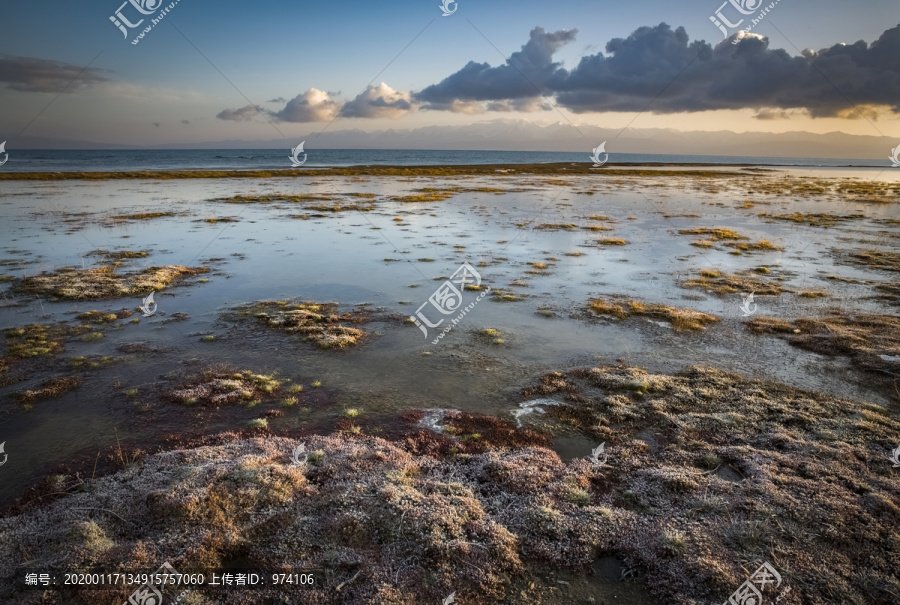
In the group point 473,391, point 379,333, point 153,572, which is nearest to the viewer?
point 153,572

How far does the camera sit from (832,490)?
10203 mm

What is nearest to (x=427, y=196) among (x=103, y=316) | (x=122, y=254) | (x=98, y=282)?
(x=122, y=254)

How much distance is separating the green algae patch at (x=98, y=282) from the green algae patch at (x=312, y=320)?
8034mm

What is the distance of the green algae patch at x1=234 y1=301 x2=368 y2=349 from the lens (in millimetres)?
19641

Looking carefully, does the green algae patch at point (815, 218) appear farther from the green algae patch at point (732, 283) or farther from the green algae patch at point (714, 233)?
the green algae patch at point (732, 283)

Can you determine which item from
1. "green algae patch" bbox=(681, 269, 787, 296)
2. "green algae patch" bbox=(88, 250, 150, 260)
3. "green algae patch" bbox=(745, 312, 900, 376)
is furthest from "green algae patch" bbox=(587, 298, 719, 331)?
"green algae patch" bbox=(88, 250, 150, 260)

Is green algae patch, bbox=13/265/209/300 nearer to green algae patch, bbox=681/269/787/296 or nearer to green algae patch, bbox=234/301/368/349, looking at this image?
green algae patch, bbox=234/301/368/349

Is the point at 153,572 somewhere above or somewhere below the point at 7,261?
below

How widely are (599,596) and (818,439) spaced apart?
8774mm

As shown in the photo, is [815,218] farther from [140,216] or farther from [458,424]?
[140,216]

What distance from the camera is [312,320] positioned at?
71.7ft

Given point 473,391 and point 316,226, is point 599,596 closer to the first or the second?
point 473,391

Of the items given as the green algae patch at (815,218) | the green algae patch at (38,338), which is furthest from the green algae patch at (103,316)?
the green algae patch at (815,218)

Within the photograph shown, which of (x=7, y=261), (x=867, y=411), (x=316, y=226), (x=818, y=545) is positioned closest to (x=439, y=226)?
(x=316, y=226)
